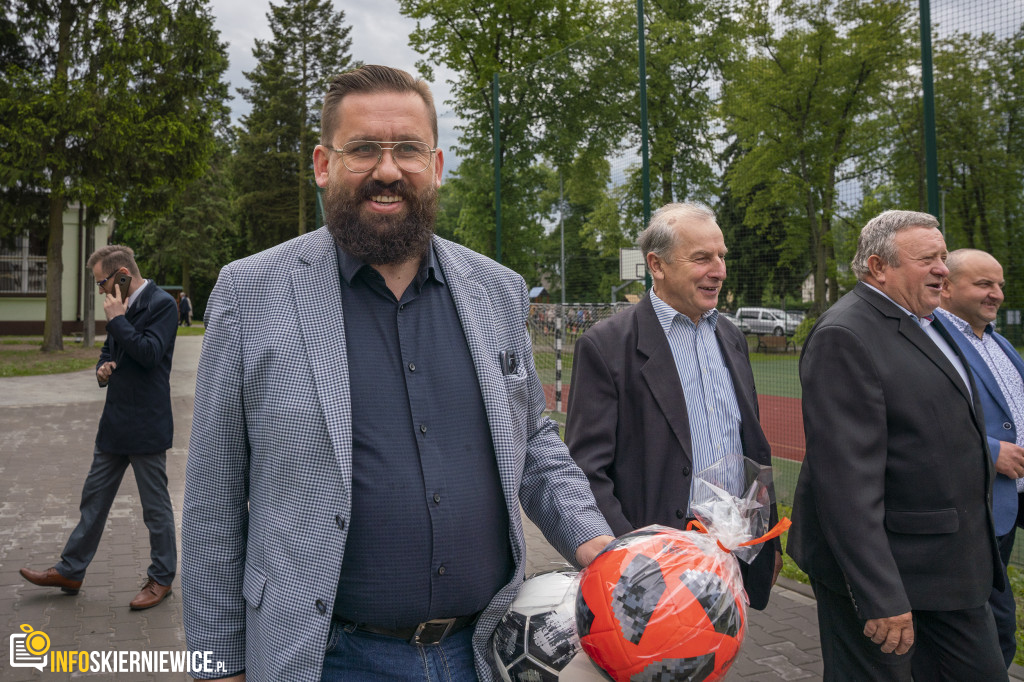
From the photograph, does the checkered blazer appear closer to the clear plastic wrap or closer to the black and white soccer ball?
the black and white soccer ball

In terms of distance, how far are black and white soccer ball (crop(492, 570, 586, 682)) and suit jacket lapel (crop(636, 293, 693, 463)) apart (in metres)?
1.38

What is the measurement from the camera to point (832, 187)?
6.44 meters

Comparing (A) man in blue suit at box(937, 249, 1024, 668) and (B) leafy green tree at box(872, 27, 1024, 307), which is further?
(B) leafy green tree at box(872, 27, 1024, 307)

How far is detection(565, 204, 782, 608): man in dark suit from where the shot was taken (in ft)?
10.3

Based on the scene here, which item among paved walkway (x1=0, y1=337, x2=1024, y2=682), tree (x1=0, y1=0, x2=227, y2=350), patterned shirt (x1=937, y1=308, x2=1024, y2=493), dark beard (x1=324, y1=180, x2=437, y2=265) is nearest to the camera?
dark beard (x1=324, y1=180, x2=437, y2=265)

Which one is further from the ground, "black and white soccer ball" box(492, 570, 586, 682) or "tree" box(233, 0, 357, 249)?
"tree" box(233, 0, 357, 249)

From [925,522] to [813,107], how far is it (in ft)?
15.7

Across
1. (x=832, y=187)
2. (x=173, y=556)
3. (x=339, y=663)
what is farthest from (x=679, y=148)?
(x=339, y=663)

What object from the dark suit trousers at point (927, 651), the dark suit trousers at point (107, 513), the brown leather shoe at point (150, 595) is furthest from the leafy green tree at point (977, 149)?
the brown leather shoe at point (150, 595)

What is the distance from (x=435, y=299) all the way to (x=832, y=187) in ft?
17.2

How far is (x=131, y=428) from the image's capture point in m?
5.27

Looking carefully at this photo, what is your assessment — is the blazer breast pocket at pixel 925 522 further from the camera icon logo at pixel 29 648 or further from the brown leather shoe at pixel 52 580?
the brown leather shoe at pixel 52 580

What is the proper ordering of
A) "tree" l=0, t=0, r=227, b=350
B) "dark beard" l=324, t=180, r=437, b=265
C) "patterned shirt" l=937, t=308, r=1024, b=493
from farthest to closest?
"tree" l=0, t=0, r=227, b=350 → "patterned shirt" l=937, t=308, r=1024, b=493 → "dark beard" l=324, t=180, r=437, b=265

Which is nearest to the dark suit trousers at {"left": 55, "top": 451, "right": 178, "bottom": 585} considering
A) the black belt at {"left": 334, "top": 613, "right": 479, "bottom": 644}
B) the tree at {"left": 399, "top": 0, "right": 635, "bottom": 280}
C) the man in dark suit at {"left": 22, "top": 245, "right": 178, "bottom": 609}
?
the man in dark suit at {"left": 22, "top": 245, "right": 178, "bottom": 609}
